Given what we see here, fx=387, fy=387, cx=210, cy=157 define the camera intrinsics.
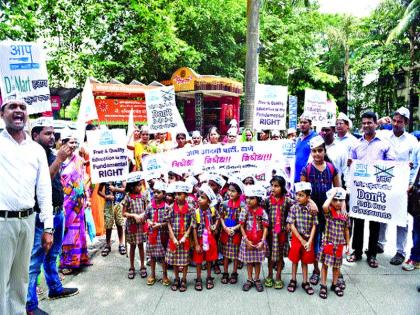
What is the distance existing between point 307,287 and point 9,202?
3.30m

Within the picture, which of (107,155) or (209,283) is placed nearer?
(209,283)

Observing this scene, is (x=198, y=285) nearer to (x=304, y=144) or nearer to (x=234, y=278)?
(x=234, y=278)

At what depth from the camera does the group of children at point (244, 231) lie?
4.49 meters

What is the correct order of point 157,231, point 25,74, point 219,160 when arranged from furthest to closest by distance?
point 219,160 < point 157,231 < point 25,74

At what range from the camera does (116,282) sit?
16.0 feet

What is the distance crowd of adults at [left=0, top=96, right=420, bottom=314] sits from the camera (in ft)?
10.7

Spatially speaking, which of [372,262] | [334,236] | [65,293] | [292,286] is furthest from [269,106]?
[65,293]

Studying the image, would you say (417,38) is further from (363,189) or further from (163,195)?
(163,195)

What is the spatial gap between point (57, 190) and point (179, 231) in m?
1.46

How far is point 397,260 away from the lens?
539 cm

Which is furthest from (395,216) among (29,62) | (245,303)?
(29,62)

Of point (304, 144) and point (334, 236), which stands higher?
point (304, 144)

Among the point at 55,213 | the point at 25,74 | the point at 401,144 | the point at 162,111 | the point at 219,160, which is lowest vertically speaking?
the point at 55,213

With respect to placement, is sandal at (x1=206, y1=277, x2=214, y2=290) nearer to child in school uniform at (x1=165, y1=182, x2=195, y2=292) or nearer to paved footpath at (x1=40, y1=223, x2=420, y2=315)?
paved footpath at (x1=40, y1=223, x2=420, y2=315)
